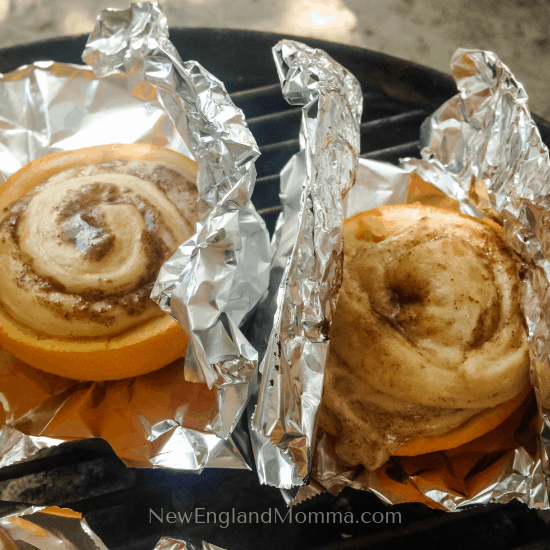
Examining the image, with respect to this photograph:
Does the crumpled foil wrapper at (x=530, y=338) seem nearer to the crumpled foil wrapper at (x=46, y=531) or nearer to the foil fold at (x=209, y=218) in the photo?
the foil fold at (x=209, y=218)

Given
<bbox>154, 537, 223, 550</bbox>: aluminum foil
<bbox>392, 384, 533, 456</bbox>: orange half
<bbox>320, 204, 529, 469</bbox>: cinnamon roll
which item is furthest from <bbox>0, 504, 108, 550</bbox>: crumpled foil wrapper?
<bbox>392, 384, 533, 456</bbox>: orange half

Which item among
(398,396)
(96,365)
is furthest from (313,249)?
(96,365)

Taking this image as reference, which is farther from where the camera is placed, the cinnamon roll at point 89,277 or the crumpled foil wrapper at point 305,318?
the cinnamon roll at point 89,277

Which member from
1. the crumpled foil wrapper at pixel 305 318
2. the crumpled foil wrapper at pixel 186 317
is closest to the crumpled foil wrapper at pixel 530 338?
the crumpled foil wrapper at pixel 305 318

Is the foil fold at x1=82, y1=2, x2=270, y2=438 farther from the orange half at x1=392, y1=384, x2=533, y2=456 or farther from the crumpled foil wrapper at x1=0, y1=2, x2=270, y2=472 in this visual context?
the orange half at x1=392, y1=384, x2=533, y2=456

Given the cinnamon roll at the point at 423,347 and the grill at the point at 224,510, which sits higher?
the cinnamon roll at the point at 423,347

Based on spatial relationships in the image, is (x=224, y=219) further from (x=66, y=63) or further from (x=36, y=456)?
(x=66, y=63)
